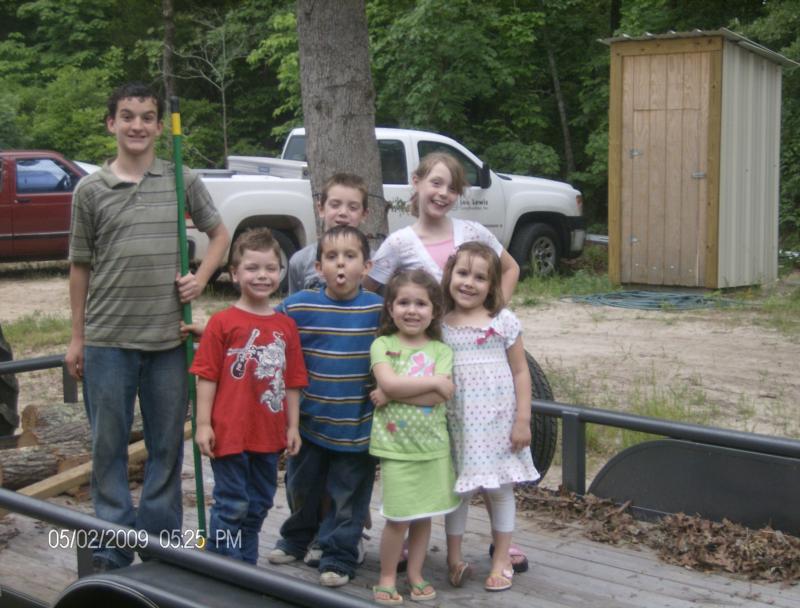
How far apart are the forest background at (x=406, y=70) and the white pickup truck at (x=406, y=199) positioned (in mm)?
5074

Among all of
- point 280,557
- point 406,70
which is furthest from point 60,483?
point 406,70

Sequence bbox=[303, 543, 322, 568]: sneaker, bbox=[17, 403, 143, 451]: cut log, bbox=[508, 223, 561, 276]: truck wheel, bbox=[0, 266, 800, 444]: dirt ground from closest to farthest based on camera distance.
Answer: bbox=[303, 543, 322, 568]: sneaker → bbox=[17, 403, 143, 451]: cut log → bbox=[0, 266, 800, 444]: dirt ground → bbox=[508, 223, 561, 276]: truck wheel

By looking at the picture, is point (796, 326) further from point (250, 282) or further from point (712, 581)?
point (250, 282)

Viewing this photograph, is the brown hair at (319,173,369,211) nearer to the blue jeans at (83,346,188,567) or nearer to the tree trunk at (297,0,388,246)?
the blue jeans at (83,346,188,567)

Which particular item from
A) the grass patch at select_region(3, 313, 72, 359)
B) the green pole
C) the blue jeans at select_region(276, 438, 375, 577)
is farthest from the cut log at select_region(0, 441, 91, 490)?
the grass patch at select_region(3, 313, 72, 359)

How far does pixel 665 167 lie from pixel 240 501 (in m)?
10.4

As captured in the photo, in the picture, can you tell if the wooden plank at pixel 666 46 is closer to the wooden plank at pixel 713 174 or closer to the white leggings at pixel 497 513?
the wooden plank at pixel 713 174

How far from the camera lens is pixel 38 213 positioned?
1591 centimetres

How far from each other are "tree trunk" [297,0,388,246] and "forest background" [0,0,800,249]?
1291 cm

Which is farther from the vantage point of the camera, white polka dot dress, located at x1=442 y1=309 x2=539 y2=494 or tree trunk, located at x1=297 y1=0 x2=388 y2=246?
tree trunk, located at x1=297 y1=0 x2=388 y2=246

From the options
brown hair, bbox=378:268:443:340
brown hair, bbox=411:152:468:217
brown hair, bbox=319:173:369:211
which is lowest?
→ brown hair, bbox=378:268:443:340

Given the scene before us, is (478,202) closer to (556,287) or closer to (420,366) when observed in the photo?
(556,287)

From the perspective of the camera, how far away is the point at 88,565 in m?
3.06

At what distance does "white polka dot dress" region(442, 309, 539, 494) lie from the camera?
3.79 meters
